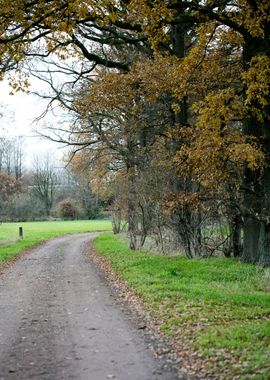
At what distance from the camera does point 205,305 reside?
9312mm

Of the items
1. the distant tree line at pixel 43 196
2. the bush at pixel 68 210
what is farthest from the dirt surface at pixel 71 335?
the bush at pixel 68 210

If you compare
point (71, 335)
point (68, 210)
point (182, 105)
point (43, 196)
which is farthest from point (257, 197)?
point (43, 196)

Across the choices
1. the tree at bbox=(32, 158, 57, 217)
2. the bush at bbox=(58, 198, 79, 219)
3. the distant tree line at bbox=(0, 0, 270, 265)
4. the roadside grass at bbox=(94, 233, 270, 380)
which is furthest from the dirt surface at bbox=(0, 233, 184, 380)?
the tree at bbox=(32, 158, 57, 217)

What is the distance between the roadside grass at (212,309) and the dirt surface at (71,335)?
0.59 metres

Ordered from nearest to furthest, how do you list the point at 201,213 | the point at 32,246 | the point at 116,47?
the point at 201,213 → the point at 116,47 → the point at 32,246

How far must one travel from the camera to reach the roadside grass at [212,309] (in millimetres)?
6367

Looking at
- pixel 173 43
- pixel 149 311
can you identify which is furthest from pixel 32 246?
pixel 149 311

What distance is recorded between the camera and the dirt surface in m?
6.29

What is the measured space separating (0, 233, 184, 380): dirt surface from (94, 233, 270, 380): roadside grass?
593 mm

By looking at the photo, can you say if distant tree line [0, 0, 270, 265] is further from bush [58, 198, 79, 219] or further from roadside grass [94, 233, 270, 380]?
bush [58, 198, 79, 219]

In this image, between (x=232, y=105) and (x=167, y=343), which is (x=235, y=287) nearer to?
(x=167, y=343)

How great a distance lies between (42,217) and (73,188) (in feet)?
29.0

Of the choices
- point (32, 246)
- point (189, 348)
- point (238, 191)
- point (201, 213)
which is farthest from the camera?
point (32, 246)

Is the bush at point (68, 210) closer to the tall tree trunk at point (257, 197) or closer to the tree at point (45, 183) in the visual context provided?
the tree at point (45, 183)
